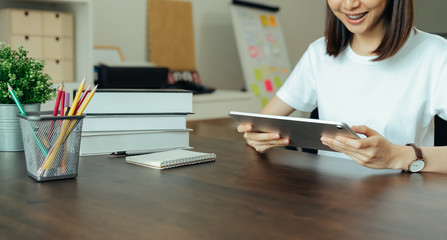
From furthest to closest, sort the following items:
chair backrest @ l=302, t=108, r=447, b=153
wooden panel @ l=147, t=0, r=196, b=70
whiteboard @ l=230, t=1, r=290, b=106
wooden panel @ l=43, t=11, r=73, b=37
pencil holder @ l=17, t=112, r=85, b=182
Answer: whiteboard @ l=230, t=1, r=290, b=106 < wooden panel @ l=147, t=0, r=196, b=70 < wooden panel @ l=43, t=11, r=73, b=37 < chair backrest @ l=302, t=108, r=447, b=153 < pencil holder @ l=17, t=112, r=85, b=182

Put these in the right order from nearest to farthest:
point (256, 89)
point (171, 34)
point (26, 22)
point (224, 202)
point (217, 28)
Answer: point (224, 202)
point (26, 22)
point (171, 34)
point (256, 89)
point (217, 28)

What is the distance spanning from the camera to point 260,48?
3.64m

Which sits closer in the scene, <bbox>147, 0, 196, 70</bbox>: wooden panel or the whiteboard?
<bbox>147, 0, 196, 70</bbox>: wooden panel

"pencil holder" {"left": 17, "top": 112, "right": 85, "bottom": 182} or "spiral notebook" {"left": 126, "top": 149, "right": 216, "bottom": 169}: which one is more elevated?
"pencil holder" {"left": 17, "top": 112, "right": 85, "bottom": 182}

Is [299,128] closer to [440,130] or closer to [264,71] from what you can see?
[440,130]

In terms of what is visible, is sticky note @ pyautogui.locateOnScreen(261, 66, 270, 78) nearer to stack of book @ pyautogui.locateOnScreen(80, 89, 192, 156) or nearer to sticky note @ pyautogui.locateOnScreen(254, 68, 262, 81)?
sticky note @ pyautogui.locateOnScreen(254, 68, 262, 81)

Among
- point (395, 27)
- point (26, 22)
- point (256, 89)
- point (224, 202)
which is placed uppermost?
point (26, 22)

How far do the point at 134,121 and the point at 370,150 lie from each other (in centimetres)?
50

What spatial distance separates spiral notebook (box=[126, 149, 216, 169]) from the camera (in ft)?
3.23

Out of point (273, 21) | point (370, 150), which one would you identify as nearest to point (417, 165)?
point (370, 150)

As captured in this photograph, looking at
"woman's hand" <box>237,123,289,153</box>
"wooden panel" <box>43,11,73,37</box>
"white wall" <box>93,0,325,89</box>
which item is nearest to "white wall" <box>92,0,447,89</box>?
"white wall" <box>93,0,325,89</box>

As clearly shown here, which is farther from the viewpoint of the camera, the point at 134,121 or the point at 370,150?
the point at 134,121

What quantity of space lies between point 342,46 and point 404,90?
0.74 feet

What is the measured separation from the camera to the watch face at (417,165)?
1.03 m
